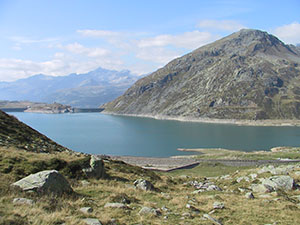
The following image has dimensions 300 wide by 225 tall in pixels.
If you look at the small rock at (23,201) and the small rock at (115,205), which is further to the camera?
the small rock at (115,205)

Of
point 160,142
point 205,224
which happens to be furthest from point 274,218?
point 160,142

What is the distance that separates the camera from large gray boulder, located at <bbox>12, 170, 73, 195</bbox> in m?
12.2

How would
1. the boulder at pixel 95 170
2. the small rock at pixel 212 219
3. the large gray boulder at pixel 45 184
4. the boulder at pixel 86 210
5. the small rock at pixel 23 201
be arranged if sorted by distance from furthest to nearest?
the boulder at pixel 95 170 < the large gray boulder at pixel 45 184 < the small rock at pixel 212 219 < the boulder at pixel 86 210 < the small rock at pixel 23 201

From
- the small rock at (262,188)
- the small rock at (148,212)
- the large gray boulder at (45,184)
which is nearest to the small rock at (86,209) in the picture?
the large gray boulder at (45,184)

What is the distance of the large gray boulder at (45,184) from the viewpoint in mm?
12241

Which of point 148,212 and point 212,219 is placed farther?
point 148,212

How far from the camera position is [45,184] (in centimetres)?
1259

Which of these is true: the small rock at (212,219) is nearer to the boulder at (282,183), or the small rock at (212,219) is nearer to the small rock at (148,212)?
the small rock at (148,212)

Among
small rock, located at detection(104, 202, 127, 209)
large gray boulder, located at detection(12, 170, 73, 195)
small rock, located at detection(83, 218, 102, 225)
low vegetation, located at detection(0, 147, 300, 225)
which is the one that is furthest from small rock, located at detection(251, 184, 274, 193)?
small rock, located at detection(83, 218, 102, 225)

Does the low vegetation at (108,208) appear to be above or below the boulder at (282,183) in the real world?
above

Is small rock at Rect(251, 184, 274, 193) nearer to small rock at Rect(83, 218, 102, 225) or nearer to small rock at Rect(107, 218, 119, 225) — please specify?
small rock at Rect(107, 218, 119, 225)

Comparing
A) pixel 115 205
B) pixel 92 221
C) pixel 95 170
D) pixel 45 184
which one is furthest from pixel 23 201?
pixel 95 170

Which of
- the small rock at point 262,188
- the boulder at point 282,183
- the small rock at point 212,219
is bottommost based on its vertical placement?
the small rock at point 262,188

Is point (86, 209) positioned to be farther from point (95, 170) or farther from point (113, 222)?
point (95, 170)
